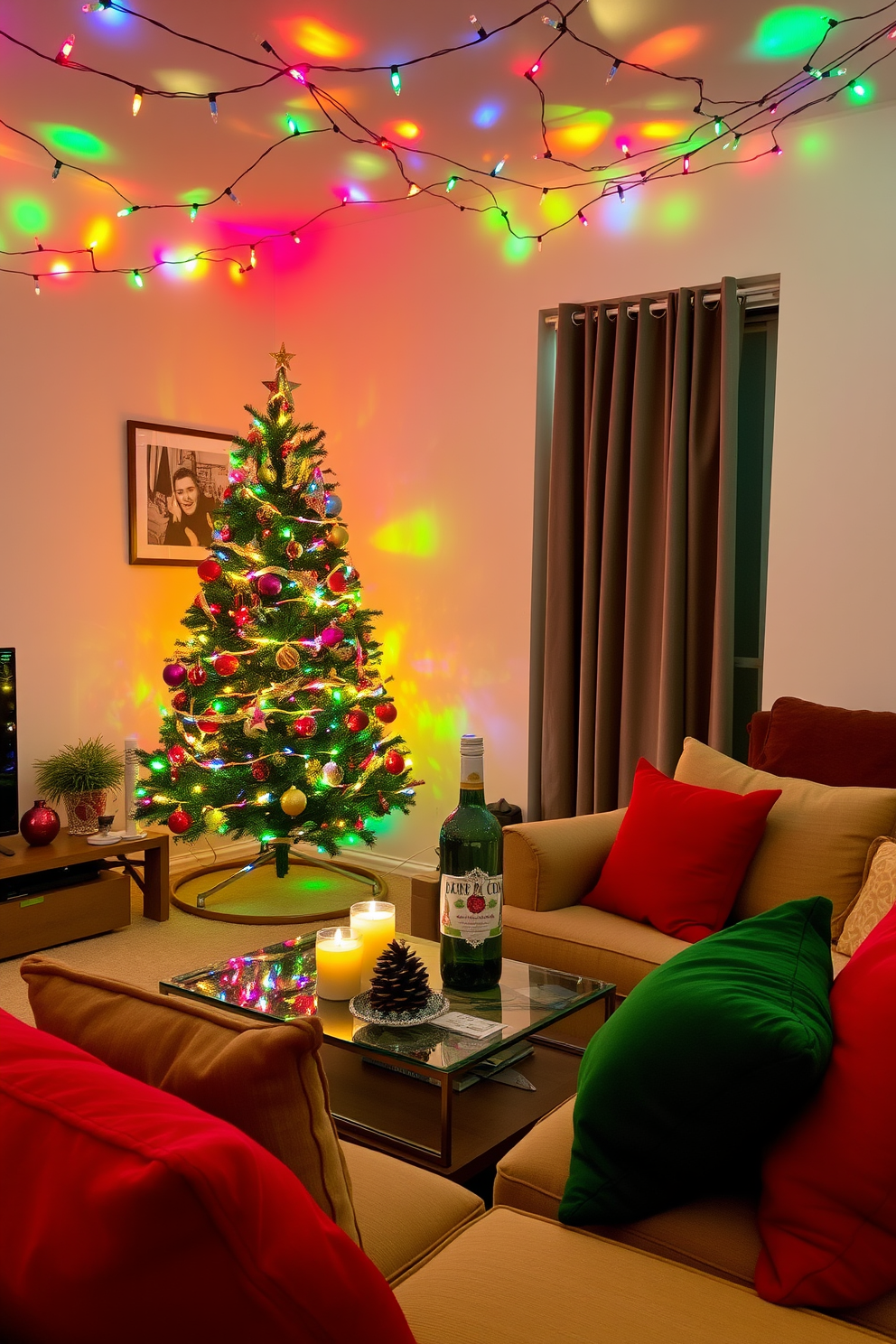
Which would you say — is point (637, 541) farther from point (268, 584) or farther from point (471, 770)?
point (471, 770)

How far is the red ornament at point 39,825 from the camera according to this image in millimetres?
3939

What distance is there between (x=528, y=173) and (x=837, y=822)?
2.92 m

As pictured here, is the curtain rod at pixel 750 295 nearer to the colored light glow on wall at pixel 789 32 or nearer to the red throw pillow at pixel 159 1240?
the colored light glow on wall at pixel 789 32

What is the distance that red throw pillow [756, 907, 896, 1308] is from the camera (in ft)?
3.71

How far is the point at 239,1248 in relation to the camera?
0.66m

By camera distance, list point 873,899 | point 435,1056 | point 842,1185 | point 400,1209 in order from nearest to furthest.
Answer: point 842,1185
point 400,1209
point 435,1056
point 873,899

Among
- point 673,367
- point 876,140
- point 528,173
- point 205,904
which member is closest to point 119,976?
point 205,904

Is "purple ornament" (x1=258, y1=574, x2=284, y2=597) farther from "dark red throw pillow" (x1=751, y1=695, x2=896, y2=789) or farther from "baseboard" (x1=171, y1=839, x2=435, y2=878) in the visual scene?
"dark red throw pillow" (x1=751, y1=695, x2=896, y2=789)

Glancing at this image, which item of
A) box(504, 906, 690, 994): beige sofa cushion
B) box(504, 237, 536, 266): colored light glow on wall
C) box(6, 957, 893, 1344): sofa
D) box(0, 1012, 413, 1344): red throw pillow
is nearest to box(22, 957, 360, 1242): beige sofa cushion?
box(6, 957, 893, 1344): sofa

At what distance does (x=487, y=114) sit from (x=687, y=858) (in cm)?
259

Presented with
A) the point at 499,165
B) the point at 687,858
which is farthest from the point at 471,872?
the point at 499,165

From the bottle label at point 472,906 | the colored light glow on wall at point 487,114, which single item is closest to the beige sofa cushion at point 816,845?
the bottle label at point 472,906

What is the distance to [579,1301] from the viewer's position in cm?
119

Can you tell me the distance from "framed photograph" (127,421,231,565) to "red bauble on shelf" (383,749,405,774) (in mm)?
1330
